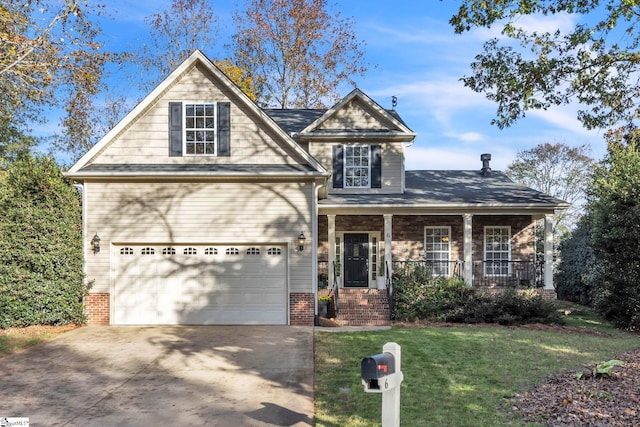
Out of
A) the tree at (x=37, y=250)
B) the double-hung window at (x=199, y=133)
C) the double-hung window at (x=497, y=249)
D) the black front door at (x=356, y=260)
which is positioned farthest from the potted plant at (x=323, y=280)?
the tree at (x=37, y=250)

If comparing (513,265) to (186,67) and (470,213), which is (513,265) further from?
(186,67)

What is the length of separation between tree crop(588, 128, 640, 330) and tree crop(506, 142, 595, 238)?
69.1 ft

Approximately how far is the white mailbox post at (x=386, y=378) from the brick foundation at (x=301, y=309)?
868 cm

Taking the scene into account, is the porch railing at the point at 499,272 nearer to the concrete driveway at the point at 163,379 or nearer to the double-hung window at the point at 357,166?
the double-hung window at the point at 357,166

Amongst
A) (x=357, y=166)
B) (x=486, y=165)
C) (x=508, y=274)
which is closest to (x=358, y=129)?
(x=357, y=166)

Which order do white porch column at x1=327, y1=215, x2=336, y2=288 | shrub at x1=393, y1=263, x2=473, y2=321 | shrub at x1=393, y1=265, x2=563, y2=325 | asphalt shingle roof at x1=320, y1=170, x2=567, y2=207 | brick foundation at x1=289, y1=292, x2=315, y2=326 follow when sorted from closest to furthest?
brick foundation at x1=289, y1=292, x2=315, y2=326 < shrub at x1=393, y1=265, x2=563, y2=325 < shrub at x1=393, y1=263, x2=473, y2=321 < asphalt shingle roof at x1=320, y1=170, x2=567, y2=207 < white porch column at x1=327, y1=215, x2=336, y2=288

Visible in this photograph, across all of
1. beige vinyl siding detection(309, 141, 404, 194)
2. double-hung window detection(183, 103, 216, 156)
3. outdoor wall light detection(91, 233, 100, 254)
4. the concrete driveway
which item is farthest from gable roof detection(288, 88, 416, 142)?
the concrete driveway

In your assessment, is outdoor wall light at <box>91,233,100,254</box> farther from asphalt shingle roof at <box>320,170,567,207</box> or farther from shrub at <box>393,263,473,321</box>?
shrub at <box>393,263,473,321</box>

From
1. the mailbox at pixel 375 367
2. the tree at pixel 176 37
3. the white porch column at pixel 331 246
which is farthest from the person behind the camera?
the tree at pixel 176 37

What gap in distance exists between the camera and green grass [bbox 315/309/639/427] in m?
6.41

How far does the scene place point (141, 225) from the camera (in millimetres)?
13422

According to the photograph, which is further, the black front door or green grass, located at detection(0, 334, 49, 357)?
the black front door

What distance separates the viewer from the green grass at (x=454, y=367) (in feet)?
21.0

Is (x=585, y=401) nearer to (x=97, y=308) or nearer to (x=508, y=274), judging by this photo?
(x=508, y=274)
